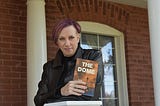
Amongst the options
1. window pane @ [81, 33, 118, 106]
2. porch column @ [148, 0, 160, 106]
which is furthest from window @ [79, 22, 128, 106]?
porch column @ [148, 0, 160, 106]

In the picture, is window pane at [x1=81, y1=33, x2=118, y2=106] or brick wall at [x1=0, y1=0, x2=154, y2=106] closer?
brick wall at [x1=0, y1=0, x2=154, y2=106]

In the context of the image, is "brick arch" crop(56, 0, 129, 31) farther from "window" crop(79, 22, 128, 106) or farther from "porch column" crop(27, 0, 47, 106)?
"porch column" crop(27, 0, 47, 106)

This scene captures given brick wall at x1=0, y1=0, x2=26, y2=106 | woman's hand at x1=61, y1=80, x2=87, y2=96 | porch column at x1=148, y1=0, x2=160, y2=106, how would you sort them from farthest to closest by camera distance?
brick wall at x1=0, y1=0, x2=26, y2=106 < porch column at x1=148, y1=0, x2=160, y2=106 < woman's hand at x1=61, y1=80, x2=87, y2=96

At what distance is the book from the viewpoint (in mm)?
2123

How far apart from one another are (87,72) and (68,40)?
270 millimetres

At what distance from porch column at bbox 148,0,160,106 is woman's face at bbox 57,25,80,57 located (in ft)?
6.44

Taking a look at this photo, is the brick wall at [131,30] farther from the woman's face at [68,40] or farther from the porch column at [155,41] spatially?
the woman's face at [68,40]

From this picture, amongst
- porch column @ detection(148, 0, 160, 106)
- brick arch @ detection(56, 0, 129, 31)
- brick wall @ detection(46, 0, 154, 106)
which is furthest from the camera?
brick wall @ detection(46, 0, 154, 106)

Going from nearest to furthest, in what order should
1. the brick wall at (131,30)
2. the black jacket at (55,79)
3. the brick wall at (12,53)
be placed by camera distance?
the black jacket at (55,79), the brick wall at (12,53), the brick wall at (131,30)

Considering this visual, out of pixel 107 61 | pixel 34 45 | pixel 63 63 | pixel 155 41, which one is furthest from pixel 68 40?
pixel 107 61

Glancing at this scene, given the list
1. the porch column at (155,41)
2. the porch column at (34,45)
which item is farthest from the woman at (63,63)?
the porch column at (34,45)

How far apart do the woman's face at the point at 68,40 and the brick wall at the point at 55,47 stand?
3776 mm

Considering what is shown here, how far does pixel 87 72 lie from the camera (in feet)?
6.98

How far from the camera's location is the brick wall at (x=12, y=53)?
592 centimetres
